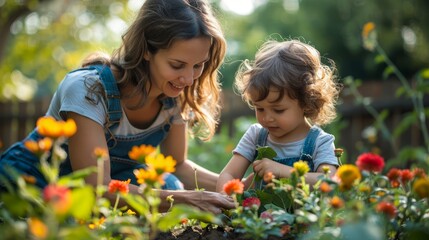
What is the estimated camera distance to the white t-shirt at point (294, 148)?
7.23 feet

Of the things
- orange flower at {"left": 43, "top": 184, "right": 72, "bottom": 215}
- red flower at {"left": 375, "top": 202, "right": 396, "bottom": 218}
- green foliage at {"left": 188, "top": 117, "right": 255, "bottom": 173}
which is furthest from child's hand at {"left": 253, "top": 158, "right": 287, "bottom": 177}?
green foliage at {"left": 188, "top": 117, "right": 255, "bottom": 173}

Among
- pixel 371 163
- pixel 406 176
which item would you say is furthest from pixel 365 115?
pixel 371 163

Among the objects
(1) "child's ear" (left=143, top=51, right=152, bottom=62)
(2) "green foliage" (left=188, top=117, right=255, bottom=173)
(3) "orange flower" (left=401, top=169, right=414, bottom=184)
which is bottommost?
(2) "green foliage" (left=188, top=117, right=255, bottom=173)

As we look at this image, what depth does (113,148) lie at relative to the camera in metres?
2.74

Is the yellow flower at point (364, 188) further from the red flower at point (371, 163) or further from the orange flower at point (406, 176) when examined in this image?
the orange flower at point (406, 176)

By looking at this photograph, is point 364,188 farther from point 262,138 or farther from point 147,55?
point 147,55

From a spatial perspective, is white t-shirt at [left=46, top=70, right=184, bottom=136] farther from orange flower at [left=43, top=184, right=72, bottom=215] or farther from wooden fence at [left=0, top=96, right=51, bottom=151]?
wooden fence at [left=0, top=96, right=51, bottom=151]

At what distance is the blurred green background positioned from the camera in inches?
246

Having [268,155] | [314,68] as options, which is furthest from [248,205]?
[314,68]

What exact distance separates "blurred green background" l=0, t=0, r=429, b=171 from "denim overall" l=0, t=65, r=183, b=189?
0.51m

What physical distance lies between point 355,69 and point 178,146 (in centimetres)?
1266

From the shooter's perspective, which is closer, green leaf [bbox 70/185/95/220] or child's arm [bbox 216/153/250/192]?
green leaf [bbox 70/185/95/220]

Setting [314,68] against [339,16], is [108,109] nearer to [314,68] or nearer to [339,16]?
[314,68]

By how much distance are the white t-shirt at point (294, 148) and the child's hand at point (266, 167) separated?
0.78 feet
